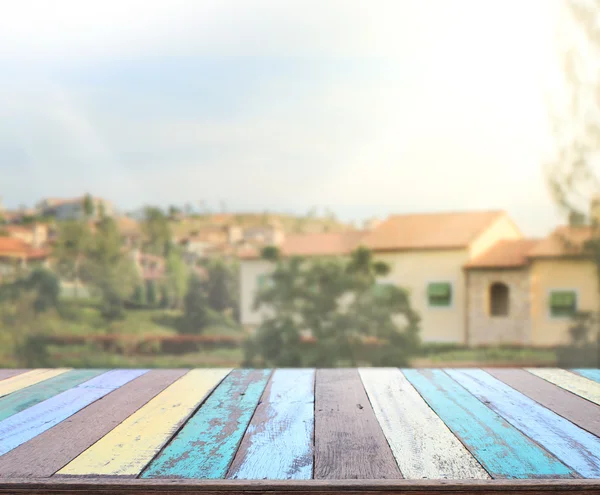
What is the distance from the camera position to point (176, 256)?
19.9ft

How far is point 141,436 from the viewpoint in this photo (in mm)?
1098

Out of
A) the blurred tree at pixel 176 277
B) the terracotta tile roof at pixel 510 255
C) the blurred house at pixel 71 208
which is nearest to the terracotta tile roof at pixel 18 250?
the blurred house at pixel 71 208

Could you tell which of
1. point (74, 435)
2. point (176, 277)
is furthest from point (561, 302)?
point (74, 435)

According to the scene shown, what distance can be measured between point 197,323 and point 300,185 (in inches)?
60.6

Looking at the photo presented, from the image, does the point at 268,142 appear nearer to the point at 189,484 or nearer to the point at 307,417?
the point at 307,417

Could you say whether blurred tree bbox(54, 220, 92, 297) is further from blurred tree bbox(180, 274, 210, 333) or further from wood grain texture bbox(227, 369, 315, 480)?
wood grain texture bbox(227, 369, 315, 480)

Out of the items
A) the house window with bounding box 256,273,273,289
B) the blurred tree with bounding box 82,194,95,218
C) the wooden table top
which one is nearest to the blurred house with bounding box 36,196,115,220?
the blurred tree with bounding box 82,194,95,218

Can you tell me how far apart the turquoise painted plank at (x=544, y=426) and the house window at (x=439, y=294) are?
13.3 ft

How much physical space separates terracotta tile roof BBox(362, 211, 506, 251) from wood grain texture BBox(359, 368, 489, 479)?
4147 mm

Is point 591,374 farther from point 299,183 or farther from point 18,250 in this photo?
point 18,250

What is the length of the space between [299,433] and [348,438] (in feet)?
0.28

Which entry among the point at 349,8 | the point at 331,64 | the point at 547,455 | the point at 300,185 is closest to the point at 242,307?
the point at 300,185

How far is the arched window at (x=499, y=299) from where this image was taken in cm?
557

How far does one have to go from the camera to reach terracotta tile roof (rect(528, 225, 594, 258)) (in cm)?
552
